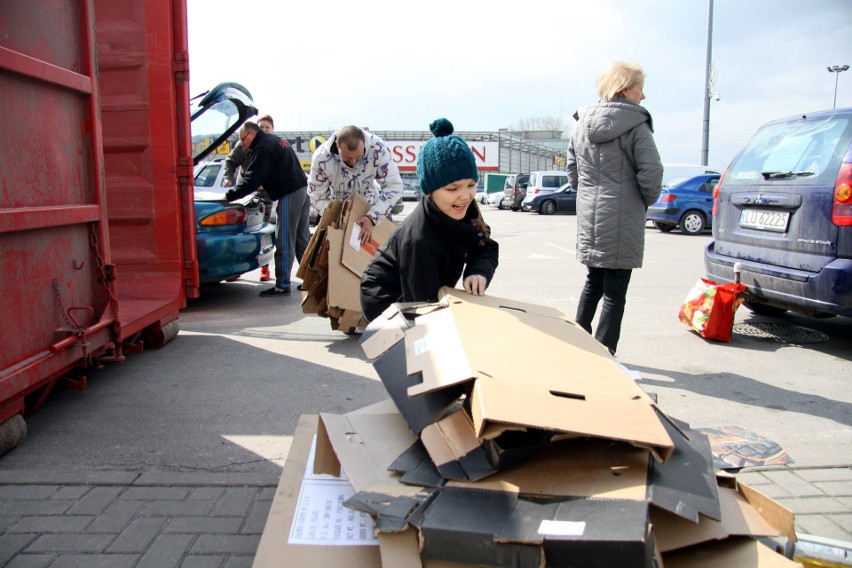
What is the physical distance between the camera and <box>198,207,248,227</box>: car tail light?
255 inches

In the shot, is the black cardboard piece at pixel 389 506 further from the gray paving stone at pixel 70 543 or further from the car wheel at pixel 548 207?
the car wheel at pixel 548 207

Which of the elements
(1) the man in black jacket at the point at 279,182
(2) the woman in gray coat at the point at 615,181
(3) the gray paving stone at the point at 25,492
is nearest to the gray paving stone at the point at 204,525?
(3) the gray paving stone at the point at 25,492

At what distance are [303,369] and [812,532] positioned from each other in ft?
10.2

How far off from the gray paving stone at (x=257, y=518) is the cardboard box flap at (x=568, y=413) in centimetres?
124

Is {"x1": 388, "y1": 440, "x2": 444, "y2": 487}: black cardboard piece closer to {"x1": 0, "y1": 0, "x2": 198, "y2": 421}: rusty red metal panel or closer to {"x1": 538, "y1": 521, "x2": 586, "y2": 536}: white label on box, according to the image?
{"x1": 538, "y1": 521, "x2": 586, "y2": 536}: white label on box

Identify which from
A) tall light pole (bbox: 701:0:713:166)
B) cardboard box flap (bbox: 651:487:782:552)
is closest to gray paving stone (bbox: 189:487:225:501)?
cardboard box flap (bbox: 651:487:782:552)

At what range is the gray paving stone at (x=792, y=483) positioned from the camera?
2703 mm

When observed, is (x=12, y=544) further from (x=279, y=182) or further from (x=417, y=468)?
(x=279, y=182)

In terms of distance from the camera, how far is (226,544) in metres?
2.31

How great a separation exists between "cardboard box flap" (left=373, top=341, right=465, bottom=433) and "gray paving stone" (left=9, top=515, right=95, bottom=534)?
1.35 m

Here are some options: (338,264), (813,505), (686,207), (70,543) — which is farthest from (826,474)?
(686,207)

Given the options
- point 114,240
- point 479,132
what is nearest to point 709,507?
point 114,240

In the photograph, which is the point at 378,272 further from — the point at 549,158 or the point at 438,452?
the point at 549,158

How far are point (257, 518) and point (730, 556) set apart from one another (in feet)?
5.47
